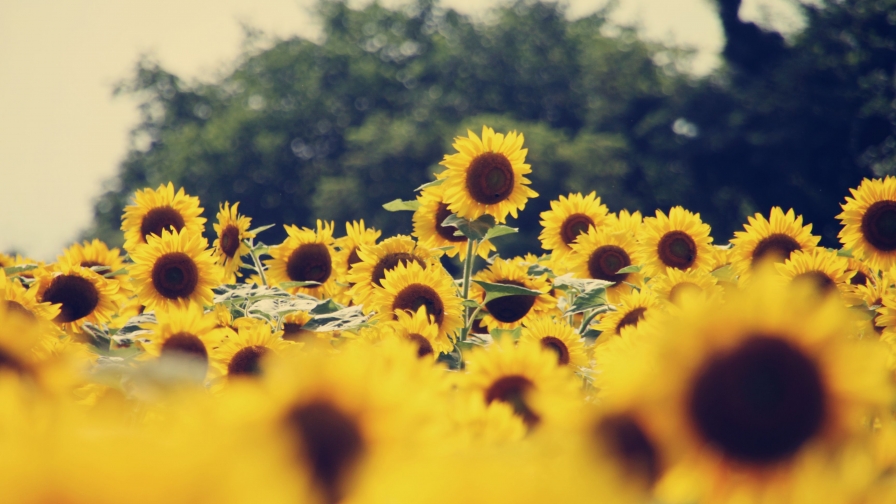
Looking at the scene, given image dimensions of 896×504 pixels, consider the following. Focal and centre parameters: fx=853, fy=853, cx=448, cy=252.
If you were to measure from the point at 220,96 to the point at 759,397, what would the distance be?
3789cm

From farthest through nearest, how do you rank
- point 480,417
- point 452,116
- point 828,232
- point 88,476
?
1. point 452,116
2. point 828,232
3. point 480,417
4. point 88,476

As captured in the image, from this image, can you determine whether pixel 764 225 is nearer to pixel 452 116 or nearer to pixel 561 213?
pixel 561 213

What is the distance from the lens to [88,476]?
300 mm

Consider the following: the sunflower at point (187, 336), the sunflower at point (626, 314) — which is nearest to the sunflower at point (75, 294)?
the sunflower at point (187, 336)

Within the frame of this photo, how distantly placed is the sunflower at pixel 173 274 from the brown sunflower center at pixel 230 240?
390 millimetres

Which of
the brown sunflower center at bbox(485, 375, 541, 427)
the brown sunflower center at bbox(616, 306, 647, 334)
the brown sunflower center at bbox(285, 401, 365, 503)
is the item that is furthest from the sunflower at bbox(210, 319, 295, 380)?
the brown sunflower center at bbox(285, 401, 365, 503)

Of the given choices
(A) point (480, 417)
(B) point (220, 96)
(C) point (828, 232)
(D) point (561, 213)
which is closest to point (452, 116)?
(B) point (220, 96)

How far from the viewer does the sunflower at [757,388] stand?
0.52 metres

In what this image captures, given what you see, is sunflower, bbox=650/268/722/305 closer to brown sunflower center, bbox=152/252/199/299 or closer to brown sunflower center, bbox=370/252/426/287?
brown sunflower center, bbox=370/252/426/287

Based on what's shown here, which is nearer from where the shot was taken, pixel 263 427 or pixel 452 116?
pixel 263 427

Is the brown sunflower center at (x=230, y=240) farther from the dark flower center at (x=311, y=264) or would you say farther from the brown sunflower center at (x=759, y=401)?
the brown sunflower center at (x=759, y=401)

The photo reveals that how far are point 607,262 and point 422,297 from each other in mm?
1014

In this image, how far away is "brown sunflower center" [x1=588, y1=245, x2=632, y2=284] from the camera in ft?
10.7

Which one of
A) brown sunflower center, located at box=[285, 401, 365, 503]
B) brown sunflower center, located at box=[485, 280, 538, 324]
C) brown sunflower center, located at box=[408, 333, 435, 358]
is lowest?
brown sunflower center, located at box=[285, 401, 365, 503]
